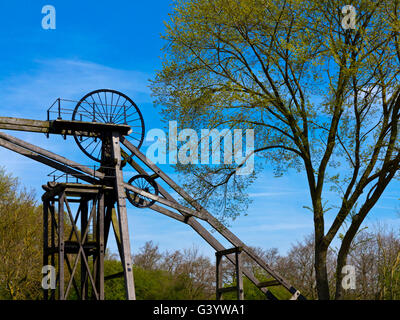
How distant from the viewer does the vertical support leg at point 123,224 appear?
16078 millimetres

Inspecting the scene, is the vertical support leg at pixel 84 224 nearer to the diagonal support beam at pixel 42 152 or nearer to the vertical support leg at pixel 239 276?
the diagonal support beam at pixel 42 152

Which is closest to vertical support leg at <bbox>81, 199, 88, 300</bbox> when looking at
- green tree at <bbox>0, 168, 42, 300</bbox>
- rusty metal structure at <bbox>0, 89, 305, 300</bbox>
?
rusty metal structure at <bbox>0, 89, 305, 300</bbox>

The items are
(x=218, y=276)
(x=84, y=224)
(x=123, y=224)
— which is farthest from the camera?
(x=218, y=276)

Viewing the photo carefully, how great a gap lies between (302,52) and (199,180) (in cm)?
545

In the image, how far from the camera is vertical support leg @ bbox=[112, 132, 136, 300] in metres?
16.1

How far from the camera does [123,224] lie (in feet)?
54.9

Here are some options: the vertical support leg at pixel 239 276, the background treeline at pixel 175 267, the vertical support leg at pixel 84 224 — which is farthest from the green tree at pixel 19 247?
the vertical support leg at pixel 239 276

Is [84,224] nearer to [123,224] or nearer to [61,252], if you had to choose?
[61,252]

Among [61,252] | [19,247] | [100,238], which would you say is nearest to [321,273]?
[100,238]

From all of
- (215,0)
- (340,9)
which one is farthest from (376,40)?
(215,0)

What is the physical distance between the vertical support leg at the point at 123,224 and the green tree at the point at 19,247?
14161mm

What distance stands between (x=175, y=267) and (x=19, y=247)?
615 inches
